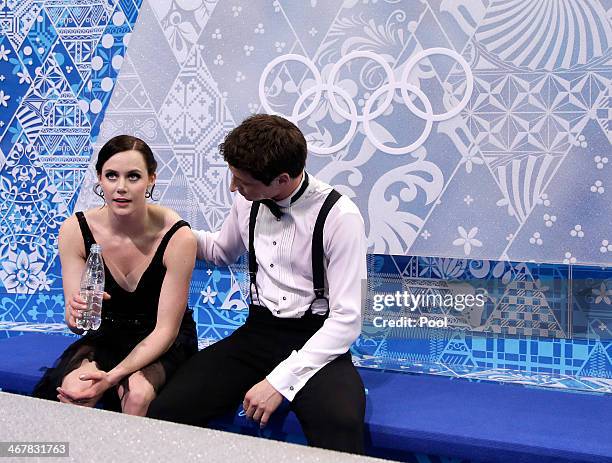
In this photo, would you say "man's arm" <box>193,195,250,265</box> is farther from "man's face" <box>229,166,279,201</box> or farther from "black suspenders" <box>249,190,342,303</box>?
"black suspenders" <box>249,190,342,303</box>

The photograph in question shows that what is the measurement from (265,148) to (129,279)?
0.87 meters

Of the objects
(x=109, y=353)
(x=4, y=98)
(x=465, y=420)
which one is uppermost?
(x=4, y=98)

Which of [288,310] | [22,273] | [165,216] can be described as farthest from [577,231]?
[22,273]

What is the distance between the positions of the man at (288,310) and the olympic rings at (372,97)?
855 mm

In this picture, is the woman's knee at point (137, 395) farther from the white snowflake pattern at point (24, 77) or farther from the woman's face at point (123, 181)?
the white snowflake pattern at point (24, 77)

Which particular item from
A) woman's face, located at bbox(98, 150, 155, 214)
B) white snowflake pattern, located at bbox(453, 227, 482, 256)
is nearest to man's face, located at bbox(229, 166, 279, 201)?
woman's face, located at bbox(98, 150, 155, 214)

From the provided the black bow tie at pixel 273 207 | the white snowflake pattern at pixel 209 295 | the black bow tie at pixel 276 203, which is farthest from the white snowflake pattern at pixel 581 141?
the white snowflake pattern at pixel 209 295

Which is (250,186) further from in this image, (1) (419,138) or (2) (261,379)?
(1) (419,138)

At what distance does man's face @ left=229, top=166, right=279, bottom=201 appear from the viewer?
2.63 m

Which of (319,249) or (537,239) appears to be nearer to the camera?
(319,249)

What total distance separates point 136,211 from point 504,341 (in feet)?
6.23

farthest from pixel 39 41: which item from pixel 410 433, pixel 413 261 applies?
pixel 410 433

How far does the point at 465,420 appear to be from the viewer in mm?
2543

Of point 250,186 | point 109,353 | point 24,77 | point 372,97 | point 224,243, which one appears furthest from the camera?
point 24,77
